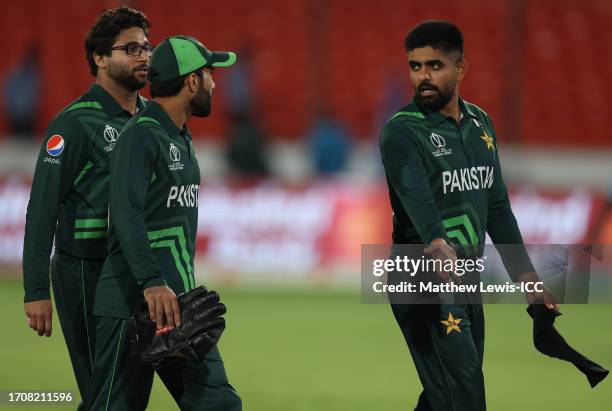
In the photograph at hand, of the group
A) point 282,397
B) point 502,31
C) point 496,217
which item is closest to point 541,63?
point 502,31

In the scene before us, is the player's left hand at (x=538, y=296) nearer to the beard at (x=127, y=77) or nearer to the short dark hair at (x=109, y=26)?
the beard at (x=127, y=77)

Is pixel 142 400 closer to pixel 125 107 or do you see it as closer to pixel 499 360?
pixel 125 107

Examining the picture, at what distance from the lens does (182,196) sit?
534cm

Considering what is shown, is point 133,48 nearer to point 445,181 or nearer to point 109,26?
point 109,26

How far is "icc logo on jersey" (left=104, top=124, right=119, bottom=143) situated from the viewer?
232 inches

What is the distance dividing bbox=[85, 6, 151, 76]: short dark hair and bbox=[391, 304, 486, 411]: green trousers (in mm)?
1974

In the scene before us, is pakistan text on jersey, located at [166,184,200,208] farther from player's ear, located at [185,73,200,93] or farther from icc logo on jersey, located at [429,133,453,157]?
icc logo on jersey, located at [429,133,453,157]

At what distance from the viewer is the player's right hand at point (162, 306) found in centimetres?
504

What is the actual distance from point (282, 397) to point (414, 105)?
10.4 feet

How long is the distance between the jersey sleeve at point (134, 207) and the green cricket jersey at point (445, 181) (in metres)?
1.23

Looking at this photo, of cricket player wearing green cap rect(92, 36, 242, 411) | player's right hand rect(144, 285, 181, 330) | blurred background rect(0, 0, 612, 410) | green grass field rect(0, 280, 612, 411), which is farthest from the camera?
blurred background rect(0, 0, 612, 410)

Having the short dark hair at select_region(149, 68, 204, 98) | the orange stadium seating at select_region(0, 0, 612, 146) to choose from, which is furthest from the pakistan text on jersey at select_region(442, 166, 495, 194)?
the orange stadium seating at select_region(0, 0, 612, 146)

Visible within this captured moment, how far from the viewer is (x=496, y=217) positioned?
19.9ft

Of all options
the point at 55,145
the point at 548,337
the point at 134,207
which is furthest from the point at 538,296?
the point at 55,145
